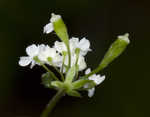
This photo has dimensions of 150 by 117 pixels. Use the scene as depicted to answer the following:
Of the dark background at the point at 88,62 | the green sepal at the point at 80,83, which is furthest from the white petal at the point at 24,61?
the dark background at the point at 88,62

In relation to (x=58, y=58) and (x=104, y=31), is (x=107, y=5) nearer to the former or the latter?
(x=104, y=31)

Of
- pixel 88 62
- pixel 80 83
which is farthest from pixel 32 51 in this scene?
pixel 88 62

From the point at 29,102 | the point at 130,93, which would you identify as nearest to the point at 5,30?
the point at 29,102

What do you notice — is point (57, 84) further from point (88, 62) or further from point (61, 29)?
point (88, 62)

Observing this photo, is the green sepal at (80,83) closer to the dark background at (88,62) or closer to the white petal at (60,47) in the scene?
the white petal at (60,47)

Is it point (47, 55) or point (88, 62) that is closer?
point (47, 55)

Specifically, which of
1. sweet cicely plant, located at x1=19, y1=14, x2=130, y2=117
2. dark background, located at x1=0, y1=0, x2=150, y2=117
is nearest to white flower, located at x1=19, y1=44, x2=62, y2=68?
sweet cicely plant, located at x1=19, y1=14, x2=130, y2=117
